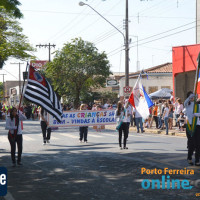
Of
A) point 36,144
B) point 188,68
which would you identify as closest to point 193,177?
point 36,144

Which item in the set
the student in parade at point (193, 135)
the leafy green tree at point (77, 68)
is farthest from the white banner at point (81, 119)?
the leafy green tree at point (77, 68)

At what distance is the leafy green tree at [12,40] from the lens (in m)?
37.0

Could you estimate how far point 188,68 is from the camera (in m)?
28.8

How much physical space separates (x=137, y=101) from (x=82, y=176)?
7655 millimetres

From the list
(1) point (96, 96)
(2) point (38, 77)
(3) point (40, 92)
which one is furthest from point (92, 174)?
(1) point (96, 96)

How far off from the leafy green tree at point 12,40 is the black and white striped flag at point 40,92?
25.3 m

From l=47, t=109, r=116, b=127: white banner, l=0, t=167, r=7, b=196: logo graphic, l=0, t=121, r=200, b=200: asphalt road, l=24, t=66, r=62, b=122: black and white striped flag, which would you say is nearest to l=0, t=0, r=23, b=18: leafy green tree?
l=24, t=66, r=62, b=122: black and white striped flag

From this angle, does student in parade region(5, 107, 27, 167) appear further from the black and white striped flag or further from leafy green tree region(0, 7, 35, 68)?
leafy green tree region(0, 7, 35, 68)

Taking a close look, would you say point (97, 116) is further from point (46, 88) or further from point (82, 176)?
point (82, 176)

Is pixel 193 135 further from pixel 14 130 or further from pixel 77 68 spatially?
pixel 77 68

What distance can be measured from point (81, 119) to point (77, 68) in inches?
1066

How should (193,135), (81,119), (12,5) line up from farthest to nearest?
(81,119) < (12,5) < (193,135)

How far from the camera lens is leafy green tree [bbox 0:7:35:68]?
37.0m

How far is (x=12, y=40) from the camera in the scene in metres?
38.2
